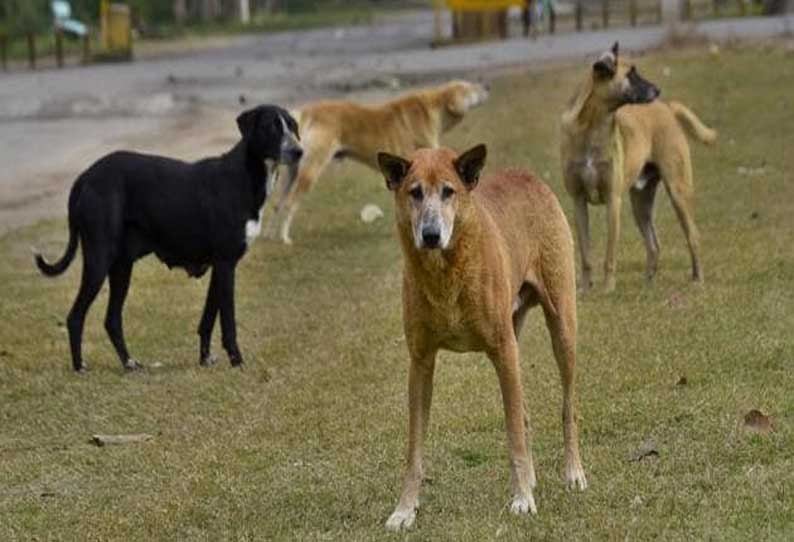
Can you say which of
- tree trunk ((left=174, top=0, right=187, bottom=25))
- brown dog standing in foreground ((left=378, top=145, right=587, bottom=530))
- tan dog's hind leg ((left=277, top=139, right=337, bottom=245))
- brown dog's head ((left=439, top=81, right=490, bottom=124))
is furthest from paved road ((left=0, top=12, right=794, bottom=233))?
tree trunk ((left=174, top=0, right=187, bottom=25))

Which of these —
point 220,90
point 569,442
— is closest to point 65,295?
point 569,442

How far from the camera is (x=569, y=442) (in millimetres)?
7785

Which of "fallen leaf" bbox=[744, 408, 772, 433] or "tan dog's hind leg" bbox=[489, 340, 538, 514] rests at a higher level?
"tan dog's hind leg" bbox=[489, 340, 538, 514]

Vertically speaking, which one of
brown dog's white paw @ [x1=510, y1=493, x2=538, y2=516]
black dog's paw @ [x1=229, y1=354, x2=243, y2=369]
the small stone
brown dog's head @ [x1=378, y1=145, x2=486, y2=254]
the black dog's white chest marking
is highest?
brown dog's head @ [x1=378, y1=145, x2=486, y2=254]

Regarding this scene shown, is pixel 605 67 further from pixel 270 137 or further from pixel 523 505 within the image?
pixel 523 505

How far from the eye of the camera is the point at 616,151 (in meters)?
13.3

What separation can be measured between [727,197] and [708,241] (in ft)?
8.19

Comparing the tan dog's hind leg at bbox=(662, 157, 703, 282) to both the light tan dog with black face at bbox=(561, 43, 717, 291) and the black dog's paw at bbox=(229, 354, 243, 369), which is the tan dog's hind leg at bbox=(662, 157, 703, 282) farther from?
the black dog's paw at bbox=(229, 354, 243, 369)

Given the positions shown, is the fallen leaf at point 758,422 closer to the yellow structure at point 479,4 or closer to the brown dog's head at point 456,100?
the brown dog's head at point 456,100

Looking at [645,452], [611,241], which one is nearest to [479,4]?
[611,241]

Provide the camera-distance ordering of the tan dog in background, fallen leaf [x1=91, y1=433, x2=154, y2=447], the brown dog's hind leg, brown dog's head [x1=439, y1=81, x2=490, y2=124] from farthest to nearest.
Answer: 1. brown dog's head [x1=439, y1=81, x2=490, y2=124]
2. the tan dog in background
3. the brown dog's hind leg
4. fallen leaf [x1=91, y1=433, x2=154, y2=447]

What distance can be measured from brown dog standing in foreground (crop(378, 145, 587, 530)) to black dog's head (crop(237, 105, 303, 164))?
12.9 feet

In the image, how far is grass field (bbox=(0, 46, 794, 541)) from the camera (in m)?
7.48

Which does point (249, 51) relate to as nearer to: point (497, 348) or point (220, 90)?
point (220, 90)
